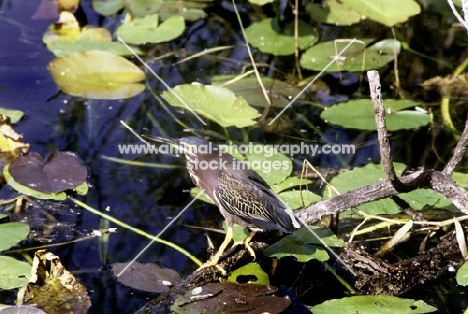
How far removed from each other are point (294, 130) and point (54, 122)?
1.83m

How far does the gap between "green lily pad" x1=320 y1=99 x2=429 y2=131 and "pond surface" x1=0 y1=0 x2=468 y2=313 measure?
0.52 feet

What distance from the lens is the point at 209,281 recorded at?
3902mm

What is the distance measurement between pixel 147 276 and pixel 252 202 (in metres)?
0.71

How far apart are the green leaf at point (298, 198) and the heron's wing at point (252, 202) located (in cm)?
33

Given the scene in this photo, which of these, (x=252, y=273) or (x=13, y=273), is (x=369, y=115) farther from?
(x=13, y=273)

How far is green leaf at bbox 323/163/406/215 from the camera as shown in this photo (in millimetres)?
4457

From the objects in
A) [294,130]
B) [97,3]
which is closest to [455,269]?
[294,130]

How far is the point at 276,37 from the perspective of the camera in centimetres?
664

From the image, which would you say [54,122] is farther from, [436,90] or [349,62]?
[436,90]

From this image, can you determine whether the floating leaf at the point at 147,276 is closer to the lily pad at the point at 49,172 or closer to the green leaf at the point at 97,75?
the lily pad at the point at 49,172

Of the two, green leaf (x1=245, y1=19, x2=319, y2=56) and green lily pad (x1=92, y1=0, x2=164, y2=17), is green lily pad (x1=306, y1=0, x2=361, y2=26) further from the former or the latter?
green lily pad (x1=92, y1=0, x2=164, y2=17)

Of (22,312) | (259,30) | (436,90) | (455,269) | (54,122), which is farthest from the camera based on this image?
(259,30)

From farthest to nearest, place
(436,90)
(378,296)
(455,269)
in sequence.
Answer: (436,90)
(455,269)
(378,296)

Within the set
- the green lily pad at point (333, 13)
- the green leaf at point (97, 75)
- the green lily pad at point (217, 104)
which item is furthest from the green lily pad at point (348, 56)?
the green leaf at point (97, 75)
